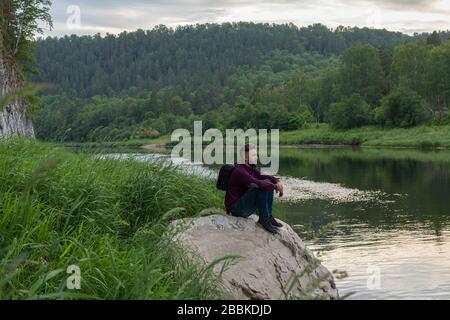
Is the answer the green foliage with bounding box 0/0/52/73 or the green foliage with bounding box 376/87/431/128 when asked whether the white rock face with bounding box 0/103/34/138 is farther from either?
the green foliage with bounding box 376/87/431/128

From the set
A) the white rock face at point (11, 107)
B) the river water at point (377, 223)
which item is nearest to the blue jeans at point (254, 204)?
the river water at point (377, 223)

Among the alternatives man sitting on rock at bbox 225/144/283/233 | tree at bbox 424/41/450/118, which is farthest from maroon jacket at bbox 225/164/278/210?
tree at bbox 424/41/450/118

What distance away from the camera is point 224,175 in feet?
34.9

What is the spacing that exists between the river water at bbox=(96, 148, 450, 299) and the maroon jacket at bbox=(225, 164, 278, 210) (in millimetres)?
1580

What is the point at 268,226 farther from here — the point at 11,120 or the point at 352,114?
the point at 352,114

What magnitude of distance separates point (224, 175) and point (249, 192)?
577 millimetres

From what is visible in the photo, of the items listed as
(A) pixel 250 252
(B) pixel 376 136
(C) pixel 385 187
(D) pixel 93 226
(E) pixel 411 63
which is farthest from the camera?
(E) pixel 411 63

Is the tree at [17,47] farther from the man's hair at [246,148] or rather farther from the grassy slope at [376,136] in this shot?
the grassy slope at [376,136]

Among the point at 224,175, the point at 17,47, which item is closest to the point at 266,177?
the point at 224,175

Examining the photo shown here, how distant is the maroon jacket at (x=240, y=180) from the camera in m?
10.3

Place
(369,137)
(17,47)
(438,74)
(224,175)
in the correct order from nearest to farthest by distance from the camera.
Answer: (224,175), (17,47), (369,137), (438,74)

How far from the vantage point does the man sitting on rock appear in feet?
33.8
